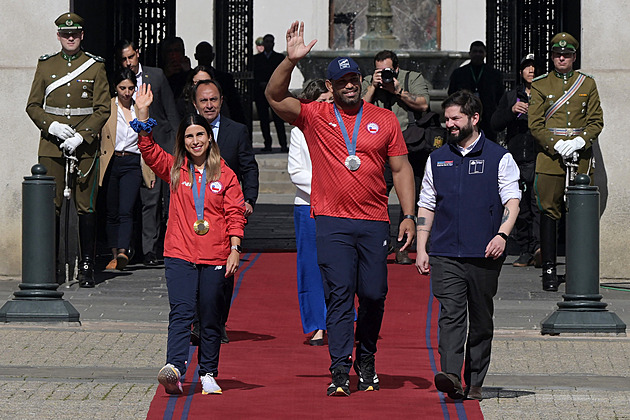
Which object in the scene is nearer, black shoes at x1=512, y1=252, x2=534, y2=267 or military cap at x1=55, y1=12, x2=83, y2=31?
military cap at x1=55, y1=12, x2=83, y2=31

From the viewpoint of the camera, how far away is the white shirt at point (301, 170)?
10211mm

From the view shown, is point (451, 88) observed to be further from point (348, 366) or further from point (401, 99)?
point (348, 366)

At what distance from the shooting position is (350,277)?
848 cm

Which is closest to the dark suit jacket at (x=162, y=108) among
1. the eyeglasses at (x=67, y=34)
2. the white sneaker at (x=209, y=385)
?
the eyeglasses at (x=67, y=34)

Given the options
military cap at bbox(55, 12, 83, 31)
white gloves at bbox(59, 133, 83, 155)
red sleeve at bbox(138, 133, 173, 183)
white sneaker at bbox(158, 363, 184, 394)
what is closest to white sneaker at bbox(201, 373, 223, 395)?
white sneaker at bbox(158, 363, 184, 394)

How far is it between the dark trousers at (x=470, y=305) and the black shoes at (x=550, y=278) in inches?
170

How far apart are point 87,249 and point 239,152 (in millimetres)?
2778

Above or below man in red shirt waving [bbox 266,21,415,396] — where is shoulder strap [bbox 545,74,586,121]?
above

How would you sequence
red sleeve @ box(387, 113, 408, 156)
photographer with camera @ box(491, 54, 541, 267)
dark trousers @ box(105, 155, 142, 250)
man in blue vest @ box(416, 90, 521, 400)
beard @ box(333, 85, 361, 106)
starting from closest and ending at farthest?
man in blue vest @ box(416, 90, 521, 400) → beard @ box(333, 85, 361, 106) → red sleeve @ box(387, 113, 408, 156) → dark trousers @ box(105, 155, 142, 250) → photographer with camera @ box(491, 54, 541, 267)

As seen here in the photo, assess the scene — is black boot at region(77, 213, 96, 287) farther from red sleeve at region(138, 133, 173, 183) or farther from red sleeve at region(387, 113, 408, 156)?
red sleeve at region(387, 113, 408, 156)

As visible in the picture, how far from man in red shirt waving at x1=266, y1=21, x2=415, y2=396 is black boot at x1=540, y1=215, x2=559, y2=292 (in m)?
4.12

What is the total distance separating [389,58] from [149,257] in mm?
3149

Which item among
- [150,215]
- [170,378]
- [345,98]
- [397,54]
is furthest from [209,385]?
[397,54]

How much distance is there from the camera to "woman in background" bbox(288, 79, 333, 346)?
33.5 feet
